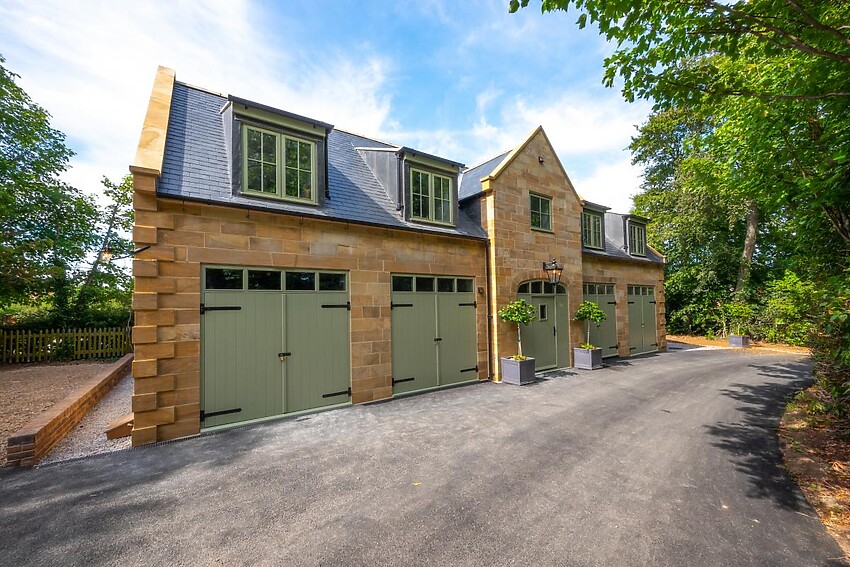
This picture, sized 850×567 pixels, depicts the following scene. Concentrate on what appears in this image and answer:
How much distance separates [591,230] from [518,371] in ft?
25.2

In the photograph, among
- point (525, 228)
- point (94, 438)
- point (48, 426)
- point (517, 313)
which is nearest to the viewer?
point (48, 426)

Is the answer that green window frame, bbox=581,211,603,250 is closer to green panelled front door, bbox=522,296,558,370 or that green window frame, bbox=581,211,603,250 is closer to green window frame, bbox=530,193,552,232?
green window frame, bbox=530,193,552,232

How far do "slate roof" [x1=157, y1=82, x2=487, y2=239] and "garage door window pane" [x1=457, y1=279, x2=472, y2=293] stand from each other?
130 cm

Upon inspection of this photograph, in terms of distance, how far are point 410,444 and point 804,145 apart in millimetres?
8962

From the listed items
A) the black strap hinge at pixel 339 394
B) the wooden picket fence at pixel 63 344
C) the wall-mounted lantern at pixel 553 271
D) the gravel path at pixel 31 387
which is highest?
the wall-mounted lantern at pixel 553 271

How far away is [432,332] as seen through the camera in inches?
339

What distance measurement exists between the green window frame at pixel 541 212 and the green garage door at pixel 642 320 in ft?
20.9

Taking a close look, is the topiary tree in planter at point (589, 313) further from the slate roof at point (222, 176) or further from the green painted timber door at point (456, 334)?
the slate roof at point (222, 176)

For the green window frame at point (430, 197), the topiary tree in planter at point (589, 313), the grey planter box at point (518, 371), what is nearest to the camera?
the green window frame at point (430, 197)

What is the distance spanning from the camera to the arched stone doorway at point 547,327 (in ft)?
34.7

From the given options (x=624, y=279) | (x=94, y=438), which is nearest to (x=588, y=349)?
Result: (x=624, y=279)

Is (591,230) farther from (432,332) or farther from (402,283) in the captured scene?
(402,283)

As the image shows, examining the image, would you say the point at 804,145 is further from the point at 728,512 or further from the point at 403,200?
the point at 403,200

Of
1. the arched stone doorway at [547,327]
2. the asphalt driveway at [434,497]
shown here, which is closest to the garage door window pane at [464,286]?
the arched stone doorway at [547,327]
